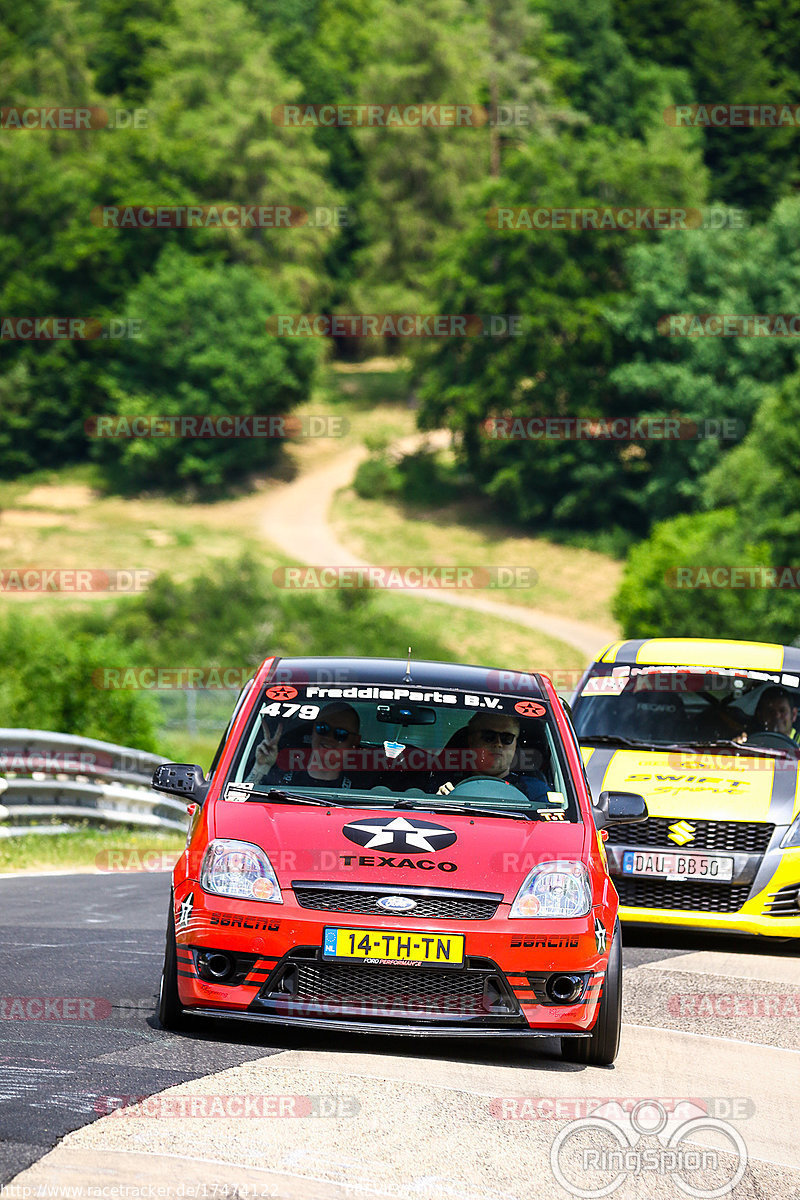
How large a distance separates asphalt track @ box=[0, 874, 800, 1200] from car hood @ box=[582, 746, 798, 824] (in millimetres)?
1198

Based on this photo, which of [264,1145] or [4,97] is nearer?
[264,1145]

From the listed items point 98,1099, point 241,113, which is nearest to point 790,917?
point 98,1099

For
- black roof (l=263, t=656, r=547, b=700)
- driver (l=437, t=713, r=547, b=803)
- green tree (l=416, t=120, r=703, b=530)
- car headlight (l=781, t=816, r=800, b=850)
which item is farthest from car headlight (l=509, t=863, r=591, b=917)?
green tree (l=416, t=120, r=703, b=530)

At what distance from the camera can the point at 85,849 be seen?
1666 centimetres

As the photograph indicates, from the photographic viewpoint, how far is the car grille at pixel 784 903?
10.3m

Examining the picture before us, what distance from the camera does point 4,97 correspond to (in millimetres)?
103812

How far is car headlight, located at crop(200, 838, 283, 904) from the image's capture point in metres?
6.81

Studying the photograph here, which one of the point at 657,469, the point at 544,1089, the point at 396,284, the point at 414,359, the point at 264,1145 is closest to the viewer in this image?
the point at 264,1145

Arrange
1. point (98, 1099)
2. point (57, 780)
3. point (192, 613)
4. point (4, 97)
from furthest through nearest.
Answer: point (4, 97) → point (192, 613) → point (57, 780) → point (98, 1099)

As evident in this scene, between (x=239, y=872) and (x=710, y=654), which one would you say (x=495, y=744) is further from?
(x=710, y=654)

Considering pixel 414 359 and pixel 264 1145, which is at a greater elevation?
pixel 264 1145

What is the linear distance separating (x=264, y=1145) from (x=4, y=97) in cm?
10575

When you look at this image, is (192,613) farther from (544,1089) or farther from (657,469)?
(544,1089)

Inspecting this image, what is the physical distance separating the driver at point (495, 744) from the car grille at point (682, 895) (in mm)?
2660
